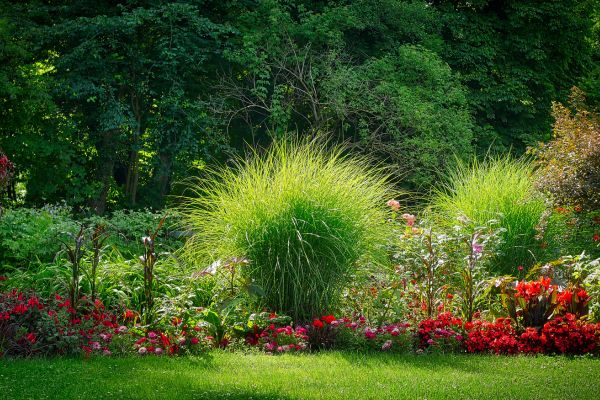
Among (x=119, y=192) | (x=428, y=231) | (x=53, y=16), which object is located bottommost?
(x=428, y=231)

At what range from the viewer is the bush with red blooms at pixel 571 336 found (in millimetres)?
6258

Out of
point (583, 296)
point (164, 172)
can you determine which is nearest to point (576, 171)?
point (583, 296)

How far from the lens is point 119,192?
596 inches

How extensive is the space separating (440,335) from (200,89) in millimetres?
9169

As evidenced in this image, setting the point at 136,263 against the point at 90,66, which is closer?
the point at 136,263

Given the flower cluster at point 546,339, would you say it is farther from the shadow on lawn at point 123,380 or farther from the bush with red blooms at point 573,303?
the shadow on lawn at point 123,380

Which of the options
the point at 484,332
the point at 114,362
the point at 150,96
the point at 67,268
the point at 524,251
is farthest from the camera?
the point at 150,96

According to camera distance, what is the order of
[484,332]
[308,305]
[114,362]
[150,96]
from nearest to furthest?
[114,362]
[484,332]
[308,305]
[150,96]

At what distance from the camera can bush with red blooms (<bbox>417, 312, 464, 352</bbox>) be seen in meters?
6.45

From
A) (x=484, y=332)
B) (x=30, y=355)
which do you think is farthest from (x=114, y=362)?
(x=484, y=332)

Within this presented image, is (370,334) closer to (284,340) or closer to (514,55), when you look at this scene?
(284,340)

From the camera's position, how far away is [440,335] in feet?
21.2

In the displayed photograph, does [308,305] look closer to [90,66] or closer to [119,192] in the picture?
[90,66]

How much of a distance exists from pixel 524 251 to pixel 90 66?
26.2 feet
